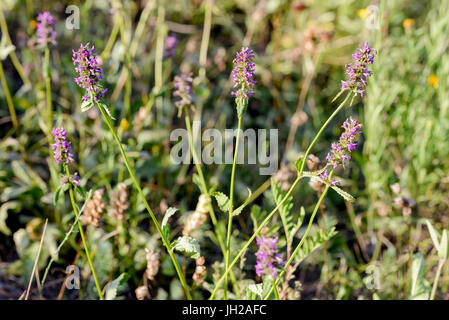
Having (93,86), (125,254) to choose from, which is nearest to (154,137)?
(125,254)

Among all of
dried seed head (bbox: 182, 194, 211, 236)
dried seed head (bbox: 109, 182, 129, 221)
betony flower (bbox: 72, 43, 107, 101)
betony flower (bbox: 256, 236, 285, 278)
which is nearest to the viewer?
betony flower (bbox: 72, 43, 107, 101)

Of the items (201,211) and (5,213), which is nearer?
(201,211)

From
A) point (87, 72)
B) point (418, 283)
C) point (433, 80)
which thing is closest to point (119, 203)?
point (87, 72)

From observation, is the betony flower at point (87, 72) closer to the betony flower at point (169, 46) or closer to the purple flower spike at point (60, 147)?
the purple flower spike at point (60, 147)

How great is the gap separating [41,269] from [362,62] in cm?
118

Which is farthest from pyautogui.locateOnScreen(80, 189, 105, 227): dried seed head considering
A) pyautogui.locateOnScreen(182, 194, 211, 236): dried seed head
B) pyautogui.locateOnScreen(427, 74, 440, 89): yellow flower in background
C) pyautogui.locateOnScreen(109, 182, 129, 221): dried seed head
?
pyautogui.locateOnScreen(427, 74, 440, 89): yellow flower in background

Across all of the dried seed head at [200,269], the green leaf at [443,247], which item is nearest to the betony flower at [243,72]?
the dried seed head at [200,269]

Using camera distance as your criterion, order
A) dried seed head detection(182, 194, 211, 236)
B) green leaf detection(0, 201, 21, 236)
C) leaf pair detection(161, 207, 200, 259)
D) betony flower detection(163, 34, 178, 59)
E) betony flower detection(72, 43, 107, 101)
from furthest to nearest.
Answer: betony flower detection(163, 34, 178, 59)
green leaf detection(0, 201, 21, 236)
dried seed head detection(182, 194, 211, 236)
leaf pair detection(161, 207, 200, 259)
betony flower detection(72, 43, 107, 101)

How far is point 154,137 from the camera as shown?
1717mm

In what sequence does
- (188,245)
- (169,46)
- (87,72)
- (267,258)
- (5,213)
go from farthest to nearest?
(169,46)
(5,213)
(267,258)
(188,245)
(87,72)

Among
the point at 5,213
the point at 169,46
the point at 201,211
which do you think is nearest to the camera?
the point at 201,211

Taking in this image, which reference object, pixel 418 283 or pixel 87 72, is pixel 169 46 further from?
pixel 418 283

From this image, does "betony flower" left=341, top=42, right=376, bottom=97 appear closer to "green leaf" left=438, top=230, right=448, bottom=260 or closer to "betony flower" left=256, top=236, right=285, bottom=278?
"betony flower" left=256, top=236, right=285, bottom=278
